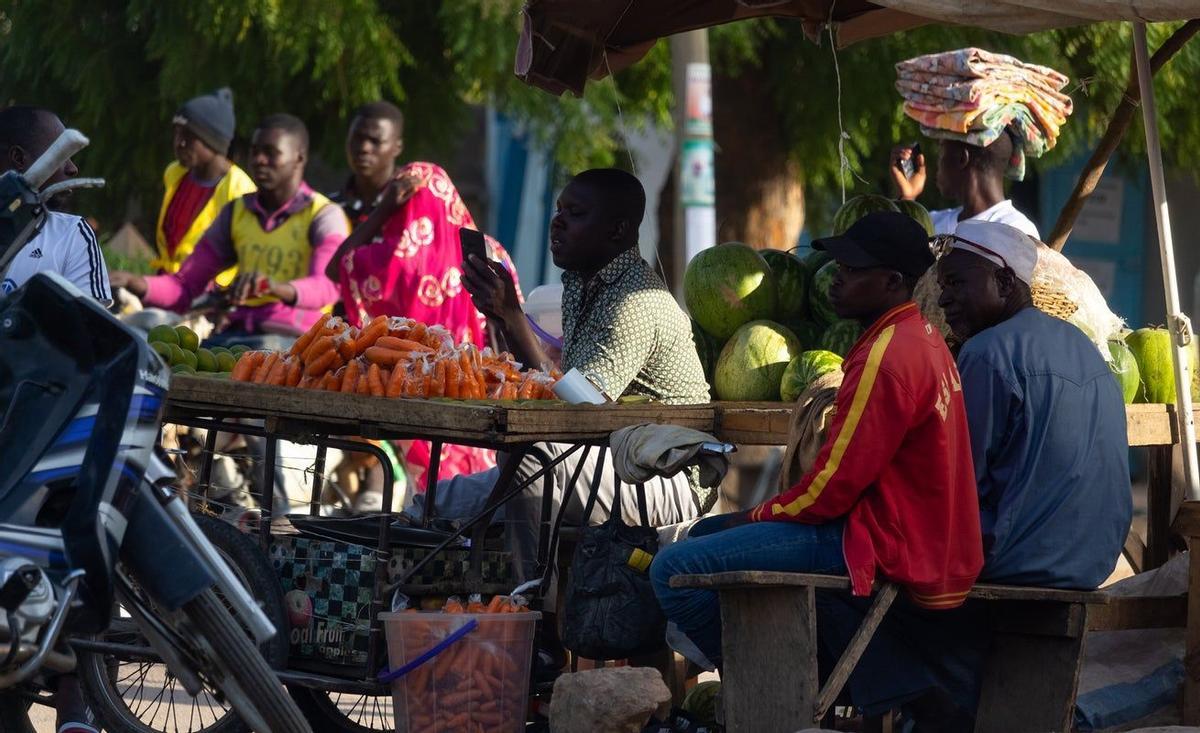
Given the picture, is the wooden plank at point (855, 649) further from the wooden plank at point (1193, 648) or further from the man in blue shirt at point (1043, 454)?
the wooden plank at point (1193, 648)

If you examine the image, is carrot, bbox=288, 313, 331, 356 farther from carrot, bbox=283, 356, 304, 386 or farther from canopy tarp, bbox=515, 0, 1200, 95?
canopy tarp, bbox=515, 0, 1200, 95

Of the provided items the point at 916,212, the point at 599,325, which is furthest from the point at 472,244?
the point at 916,212

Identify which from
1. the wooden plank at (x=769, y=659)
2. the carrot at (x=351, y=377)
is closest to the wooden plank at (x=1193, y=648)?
the wooden plank at (x=769, y=659)

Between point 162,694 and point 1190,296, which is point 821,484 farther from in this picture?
point 1190,296

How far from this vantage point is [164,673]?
588cm

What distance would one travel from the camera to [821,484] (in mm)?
4379

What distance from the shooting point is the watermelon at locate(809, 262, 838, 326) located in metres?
6.21

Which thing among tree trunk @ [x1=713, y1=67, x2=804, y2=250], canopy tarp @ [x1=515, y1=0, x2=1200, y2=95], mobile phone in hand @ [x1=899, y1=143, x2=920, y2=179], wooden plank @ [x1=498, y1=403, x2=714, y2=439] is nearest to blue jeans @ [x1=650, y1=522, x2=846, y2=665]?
wooden plank @ [x1=498, y1=403, x2=714, y2=439]

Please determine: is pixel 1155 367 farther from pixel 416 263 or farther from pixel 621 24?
pixel 416 263

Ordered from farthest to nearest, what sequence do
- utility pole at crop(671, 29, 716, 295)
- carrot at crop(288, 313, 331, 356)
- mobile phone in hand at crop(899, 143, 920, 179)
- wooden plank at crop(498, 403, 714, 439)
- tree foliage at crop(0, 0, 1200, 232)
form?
tree foliage at crop(0, 0, 1200, 232) < utility pole at crop(671, 29, 716, 295) < mobile phone in hand at crop(899, 143, 920, 179) < carrot at crop(288, 313, 331, 356) < wooden plank at crop(498, 403, 714, 439)

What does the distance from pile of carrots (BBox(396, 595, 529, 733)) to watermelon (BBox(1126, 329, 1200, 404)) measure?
8.38 feet

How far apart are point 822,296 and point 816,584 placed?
2141 mm

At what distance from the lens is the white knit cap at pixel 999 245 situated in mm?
4836

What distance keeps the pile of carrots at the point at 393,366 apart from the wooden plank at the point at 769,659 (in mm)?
1170
